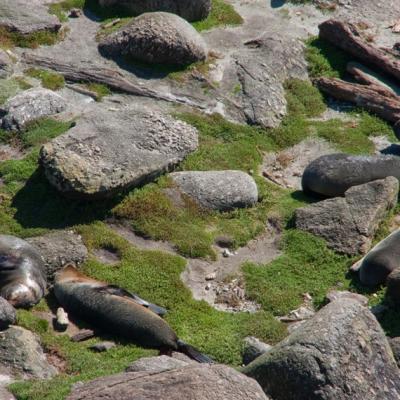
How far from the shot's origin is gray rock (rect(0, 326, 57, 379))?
1816 cm

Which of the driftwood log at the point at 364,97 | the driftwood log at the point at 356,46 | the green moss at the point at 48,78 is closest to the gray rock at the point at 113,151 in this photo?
the green moss at the point at 48,78

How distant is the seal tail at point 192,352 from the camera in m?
19.3

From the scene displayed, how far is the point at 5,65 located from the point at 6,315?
10185 millimetres

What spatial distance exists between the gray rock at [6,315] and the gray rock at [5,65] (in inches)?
373

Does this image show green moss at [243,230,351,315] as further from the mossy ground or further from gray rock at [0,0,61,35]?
gray rock at [0,0,61,35]

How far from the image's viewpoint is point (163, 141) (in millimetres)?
25125

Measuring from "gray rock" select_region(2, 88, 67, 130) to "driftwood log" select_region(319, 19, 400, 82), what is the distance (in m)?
8.44

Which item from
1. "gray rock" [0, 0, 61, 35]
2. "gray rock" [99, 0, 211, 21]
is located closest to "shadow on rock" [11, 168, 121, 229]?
"gray rock" [0, 0, 61, 35]

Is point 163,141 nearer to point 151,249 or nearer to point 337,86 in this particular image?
point 151,249

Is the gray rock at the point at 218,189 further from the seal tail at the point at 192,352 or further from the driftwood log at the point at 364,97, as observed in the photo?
the driftwood log at the point at 364,97

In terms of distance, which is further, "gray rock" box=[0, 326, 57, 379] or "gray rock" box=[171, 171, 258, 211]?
"gray rock" box=[171, 171, 258, 211]

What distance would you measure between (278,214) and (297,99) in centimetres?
547

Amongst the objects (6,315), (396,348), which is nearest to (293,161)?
(396,348)

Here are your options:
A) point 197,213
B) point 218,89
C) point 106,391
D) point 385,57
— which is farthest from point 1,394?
point 385,57
